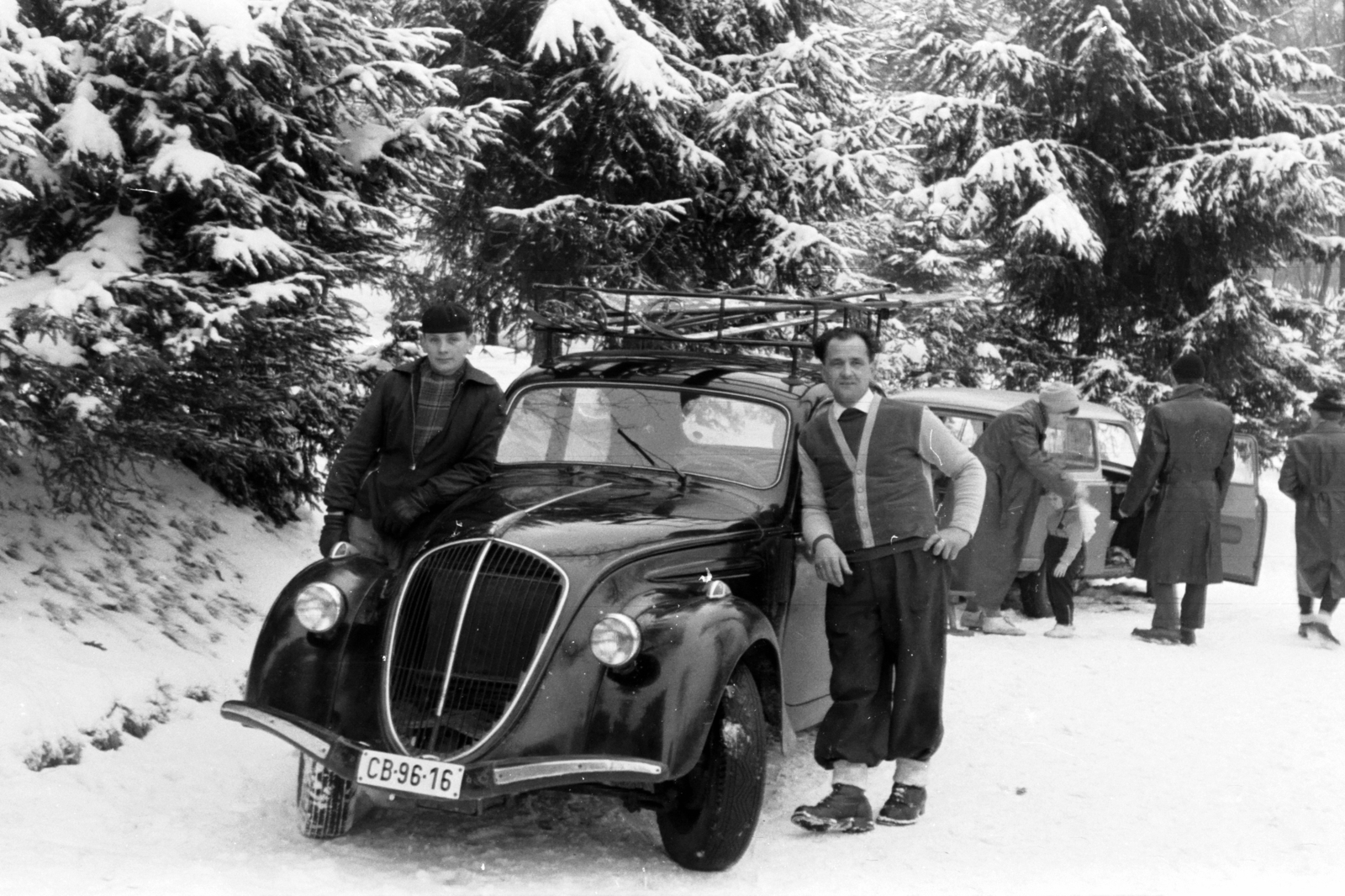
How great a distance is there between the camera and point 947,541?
5562 millimetres

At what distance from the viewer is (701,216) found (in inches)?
501

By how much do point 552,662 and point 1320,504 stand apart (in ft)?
25.9

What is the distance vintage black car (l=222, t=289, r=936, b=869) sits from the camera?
461cm

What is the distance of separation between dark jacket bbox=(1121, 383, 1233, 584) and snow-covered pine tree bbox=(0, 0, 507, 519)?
17.7 feet

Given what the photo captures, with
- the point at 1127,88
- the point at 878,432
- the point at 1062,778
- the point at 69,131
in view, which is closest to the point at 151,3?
the point at 69,131

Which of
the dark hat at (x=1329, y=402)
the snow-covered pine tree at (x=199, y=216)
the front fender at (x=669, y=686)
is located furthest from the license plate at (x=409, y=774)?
the dark hat at (x=1329, y=402)

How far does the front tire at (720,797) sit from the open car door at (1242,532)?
7.93 m

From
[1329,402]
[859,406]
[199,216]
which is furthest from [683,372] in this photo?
[1329,402]

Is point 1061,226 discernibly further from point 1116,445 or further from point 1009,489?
point 1009,489

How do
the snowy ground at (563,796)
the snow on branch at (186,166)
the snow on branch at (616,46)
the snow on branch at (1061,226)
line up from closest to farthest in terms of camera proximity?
the snowy ground at (563,796)
the snow on branch at (186,166)
the snow on branch at (616,46)
the snow on branch at (1061,226)

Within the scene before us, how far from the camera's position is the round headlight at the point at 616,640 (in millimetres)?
4672

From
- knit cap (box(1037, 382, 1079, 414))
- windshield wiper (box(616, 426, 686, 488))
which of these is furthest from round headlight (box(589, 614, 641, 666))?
knit cap (box(1037, 382, 1079, 414))

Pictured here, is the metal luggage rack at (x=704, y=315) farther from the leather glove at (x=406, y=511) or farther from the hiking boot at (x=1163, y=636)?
the hiking boot at (x=1163, y=636)

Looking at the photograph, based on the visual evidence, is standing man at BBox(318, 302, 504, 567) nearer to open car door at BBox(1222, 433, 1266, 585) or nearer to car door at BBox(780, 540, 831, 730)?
car door at BBox(780, 540, 831, 730)
